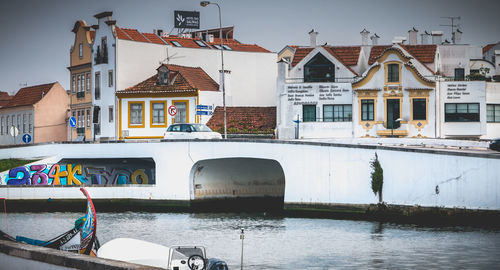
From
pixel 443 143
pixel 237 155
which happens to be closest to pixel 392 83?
pixel 443 143

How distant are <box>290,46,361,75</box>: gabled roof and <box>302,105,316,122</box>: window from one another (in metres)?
6.63

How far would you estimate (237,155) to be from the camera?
56.8 metres

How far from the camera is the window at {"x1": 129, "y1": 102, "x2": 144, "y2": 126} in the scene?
7750 centimetres

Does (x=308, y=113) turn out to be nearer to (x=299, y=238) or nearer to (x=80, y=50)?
(x=299, y=238)

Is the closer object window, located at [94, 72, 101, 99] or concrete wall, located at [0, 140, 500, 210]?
concrete wall, located at [0, 140, 500, 210]

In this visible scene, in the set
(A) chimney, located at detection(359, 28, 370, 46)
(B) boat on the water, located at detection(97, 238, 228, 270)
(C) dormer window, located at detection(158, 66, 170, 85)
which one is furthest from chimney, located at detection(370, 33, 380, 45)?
(B) boat on the water, located at detection(97, 238, 228, 270)

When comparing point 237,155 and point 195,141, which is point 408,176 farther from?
point 195,141

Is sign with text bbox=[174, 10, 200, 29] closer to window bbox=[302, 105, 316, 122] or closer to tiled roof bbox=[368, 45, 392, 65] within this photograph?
tiled roof bbox=[368, 45, 392, 65]

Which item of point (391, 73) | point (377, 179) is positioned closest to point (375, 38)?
point (391, 73)

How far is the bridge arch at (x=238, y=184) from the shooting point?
6212 cm

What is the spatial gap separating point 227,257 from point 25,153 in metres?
33.8

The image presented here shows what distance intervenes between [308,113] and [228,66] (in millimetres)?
19294

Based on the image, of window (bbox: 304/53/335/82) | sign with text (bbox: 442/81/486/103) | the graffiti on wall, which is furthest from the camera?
window (bbox: 304/53/335/82)

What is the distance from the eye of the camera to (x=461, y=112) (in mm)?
69125
